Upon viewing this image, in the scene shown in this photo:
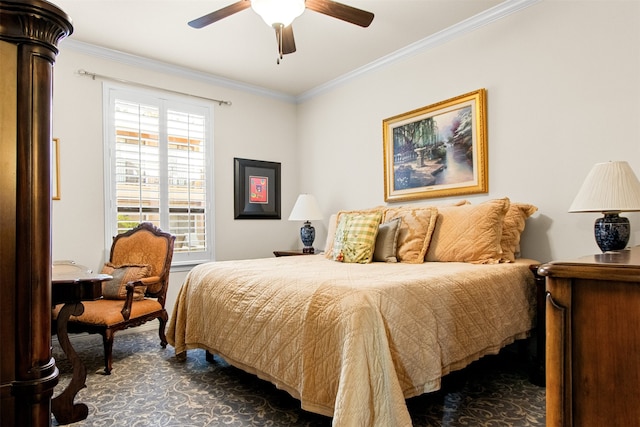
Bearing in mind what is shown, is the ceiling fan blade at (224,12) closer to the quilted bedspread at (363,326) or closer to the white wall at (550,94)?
the quilted bedspread at (363,326)

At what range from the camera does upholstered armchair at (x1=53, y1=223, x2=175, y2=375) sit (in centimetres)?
272

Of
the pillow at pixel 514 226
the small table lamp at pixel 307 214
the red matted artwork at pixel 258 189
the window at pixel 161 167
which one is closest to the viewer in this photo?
the pillow at pixel 514 226

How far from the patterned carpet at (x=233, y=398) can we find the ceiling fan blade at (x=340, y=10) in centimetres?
233

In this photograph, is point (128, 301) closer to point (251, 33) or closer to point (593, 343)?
point (251, 33)

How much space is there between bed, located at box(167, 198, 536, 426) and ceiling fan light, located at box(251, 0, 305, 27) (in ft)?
4.88

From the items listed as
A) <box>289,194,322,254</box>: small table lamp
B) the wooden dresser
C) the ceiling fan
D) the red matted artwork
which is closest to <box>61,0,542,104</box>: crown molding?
the red matted artwork

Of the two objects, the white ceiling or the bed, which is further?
the white ceiling

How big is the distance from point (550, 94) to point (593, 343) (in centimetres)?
237

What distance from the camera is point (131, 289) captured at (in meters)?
2.85

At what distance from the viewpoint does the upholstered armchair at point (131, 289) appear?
8.93ft

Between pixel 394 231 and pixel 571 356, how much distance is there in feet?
6.48

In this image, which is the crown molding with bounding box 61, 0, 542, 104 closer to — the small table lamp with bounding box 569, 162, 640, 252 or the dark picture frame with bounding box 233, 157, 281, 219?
the dark picture frame with bounding box 233, 157, 281, 219

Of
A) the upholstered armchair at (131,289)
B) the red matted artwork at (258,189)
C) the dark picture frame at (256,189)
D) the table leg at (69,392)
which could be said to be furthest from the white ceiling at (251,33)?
the table leg at (69,392)

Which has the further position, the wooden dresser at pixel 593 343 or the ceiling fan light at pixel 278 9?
the ceiling fan light at pixel 278 9
